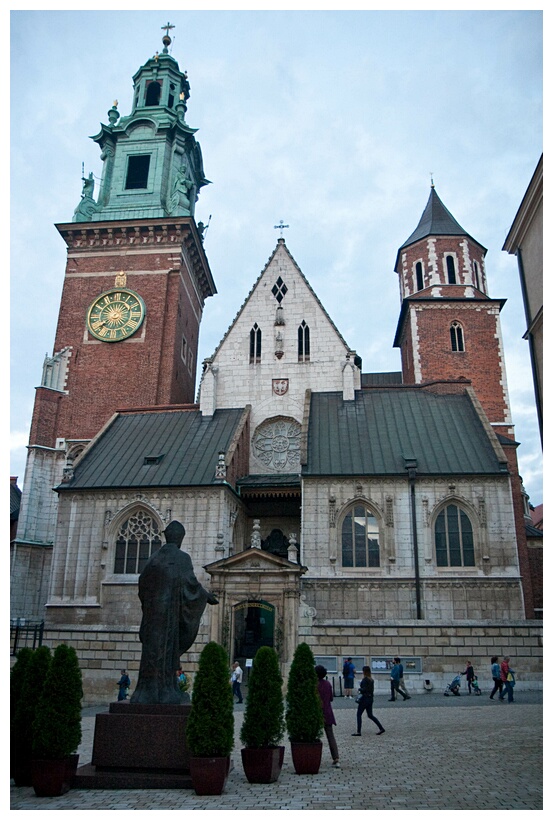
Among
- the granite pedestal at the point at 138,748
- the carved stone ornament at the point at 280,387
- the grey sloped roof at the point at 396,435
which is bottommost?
the granite pedestal at the point at 138,748

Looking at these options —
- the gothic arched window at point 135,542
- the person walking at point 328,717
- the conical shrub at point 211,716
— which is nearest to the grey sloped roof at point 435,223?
the gothic arched window at point 135,542

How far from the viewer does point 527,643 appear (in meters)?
24.8

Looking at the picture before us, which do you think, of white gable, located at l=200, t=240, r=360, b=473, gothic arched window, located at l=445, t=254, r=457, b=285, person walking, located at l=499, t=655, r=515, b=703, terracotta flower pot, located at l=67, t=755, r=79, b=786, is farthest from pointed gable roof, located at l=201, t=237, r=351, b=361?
terracotta flower pot, located at l=67, t=755, r=79, b=786

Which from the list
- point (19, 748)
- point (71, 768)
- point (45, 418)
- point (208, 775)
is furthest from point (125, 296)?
point (208, 775)

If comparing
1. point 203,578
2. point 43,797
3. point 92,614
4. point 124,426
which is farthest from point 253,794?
point 124,426

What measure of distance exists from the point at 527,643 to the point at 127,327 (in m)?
28.0

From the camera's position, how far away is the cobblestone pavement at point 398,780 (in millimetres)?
8875

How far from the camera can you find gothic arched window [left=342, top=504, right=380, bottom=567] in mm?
26953

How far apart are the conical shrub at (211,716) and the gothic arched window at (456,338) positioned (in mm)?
30966

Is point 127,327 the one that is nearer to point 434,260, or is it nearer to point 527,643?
point 434,260

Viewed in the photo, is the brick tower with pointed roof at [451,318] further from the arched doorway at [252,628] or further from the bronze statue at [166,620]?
the bronze statue at [166,620]

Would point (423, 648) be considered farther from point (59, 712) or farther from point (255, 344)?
point (255, 344)

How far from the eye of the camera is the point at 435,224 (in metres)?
42.7

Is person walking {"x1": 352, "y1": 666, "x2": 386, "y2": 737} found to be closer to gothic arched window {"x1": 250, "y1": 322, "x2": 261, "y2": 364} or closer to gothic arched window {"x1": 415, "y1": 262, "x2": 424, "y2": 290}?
gothic arched window {"x1": 250, "y1": 322, "x2": 261, "y2": 364}
